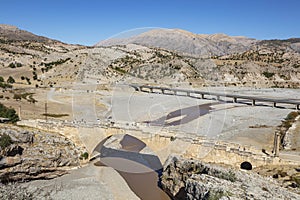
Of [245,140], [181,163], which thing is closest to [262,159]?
[181,163]

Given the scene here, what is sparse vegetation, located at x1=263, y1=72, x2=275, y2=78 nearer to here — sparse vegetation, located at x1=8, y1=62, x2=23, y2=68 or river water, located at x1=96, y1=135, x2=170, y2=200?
sparse vegetation, located at x1=8, y1=62, x2=23, y2=68

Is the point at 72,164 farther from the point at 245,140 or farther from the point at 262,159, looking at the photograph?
the point at 245,140

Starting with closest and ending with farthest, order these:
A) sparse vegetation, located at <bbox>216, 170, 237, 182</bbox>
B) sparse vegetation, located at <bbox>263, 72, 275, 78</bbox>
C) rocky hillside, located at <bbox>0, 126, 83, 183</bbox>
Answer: sparse vegetation, located at <bbox>216, 170, 237, 182</bbox>, rocky hillside, located at <bbox>0, 126, 83, 183</bbox>, sparse vegetation, located at <bbox>263, 72, 275, 78</bbox>

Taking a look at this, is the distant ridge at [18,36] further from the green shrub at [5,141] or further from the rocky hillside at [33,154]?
the green shrub at [5,141]

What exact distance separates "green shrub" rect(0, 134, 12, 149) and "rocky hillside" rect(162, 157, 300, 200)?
10.3 meters

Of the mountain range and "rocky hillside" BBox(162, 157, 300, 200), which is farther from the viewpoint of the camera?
the mountain range

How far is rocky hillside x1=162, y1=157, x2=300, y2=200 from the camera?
9586 millimetres

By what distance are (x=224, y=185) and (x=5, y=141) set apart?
12805 millimetres

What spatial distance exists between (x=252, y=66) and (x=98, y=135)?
72235 mm

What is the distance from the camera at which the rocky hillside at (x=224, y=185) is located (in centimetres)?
959

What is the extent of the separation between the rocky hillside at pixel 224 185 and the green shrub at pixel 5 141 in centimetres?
1027

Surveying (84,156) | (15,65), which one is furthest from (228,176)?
(15,65)

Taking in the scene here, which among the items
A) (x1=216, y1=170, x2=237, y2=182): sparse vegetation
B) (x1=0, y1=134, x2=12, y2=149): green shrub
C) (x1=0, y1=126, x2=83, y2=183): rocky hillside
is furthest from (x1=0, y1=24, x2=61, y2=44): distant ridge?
(x1=216, y1=170, x2=237, y2=182): sparse vegetation

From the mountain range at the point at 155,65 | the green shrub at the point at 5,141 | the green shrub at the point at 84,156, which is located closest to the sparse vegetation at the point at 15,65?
the mountain range at the point at 155,65
